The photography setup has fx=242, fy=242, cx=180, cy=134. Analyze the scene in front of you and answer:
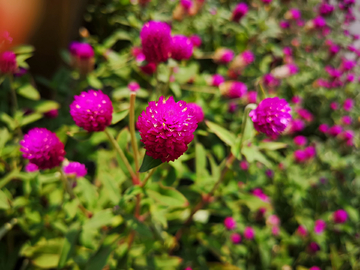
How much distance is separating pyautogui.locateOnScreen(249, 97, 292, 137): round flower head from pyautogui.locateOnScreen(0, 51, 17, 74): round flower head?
91 cm

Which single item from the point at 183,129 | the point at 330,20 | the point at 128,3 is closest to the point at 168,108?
the point at 183,129

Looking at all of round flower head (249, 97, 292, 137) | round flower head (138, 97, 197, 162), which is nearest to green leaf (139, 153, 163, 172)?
round flower head (138, 97, 197, 162)

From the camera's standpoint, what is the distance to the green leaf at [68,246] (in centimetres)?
83

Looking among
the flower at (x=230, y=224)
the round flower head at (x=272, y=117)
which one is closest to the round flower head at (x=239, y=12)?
the round flower head at (x=272, y=117)

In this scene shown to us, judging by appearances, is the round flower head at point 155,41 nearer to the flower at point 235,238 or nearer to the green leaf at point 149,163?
the green leaf at point 149,163

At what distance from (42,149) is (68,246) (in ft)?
1.24

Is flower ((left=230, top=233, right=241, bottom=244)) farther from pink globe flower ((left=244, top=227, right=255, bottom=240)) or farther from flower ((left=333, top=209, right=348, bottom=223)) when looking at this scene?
flower ((left=333, top=209, right=348, bottom=223))

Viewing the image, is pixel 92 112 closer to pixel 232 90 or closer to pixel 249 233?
pixel 232 90

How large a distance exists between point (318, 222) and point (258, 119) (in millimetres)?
1277

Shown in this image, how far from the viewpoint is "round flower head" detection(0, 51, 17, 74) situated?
2.97 feet

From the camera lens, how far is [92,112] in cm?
63

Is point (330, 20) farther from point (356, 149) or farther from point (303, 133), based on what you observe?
point (356, 149)

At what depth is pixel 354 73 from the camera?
7.36ft

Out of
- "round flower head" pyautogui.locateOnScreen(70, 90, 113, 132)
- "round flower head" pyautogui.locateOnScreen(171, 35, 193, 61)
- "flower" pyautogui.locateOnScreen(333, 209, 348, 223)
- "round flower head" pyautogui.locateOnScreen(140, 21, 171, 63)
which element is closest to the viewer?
"round flower head" pyautogui.locateOnScreen(70, 90, 113, 132)
